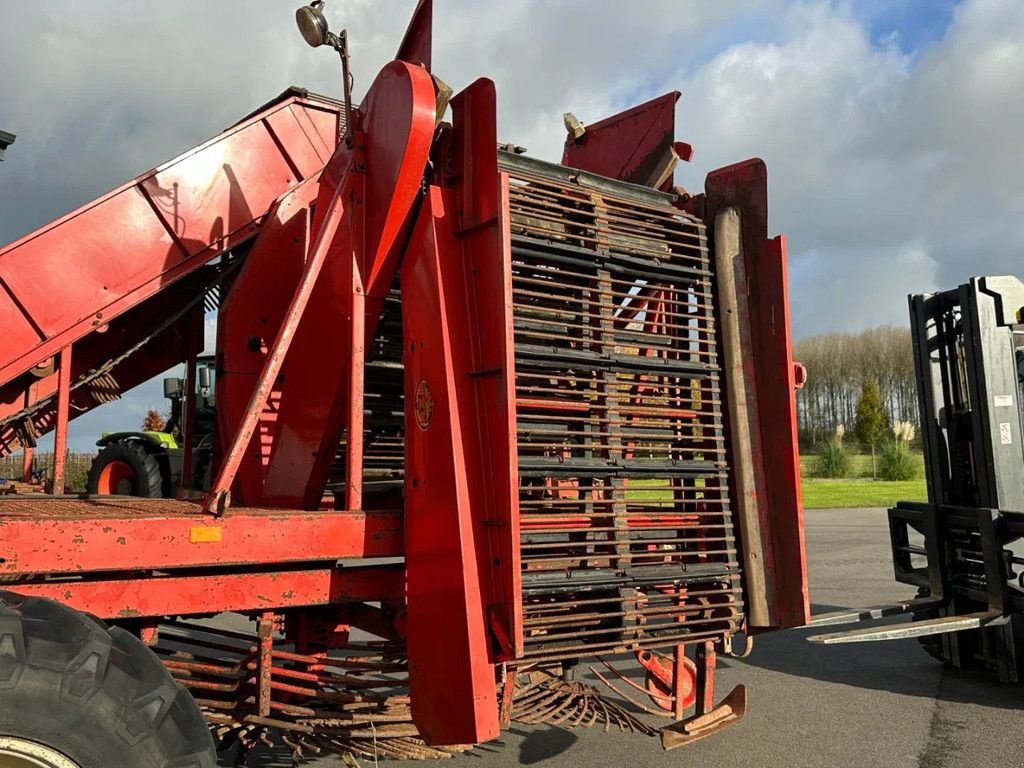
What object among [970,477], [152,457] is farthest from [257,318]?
[152,457]

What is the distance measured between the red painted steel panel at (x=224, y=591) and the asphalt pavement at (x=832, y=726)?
165 cm

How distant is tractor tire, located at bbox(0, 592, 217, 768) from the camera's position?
2164mm

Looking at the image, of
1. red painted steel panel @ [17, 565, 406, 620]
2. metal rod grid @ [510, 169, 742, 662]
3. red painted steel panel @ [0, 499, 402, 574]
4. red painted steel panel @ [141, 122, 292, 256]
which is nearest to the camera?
red painted steel panel @ [0, 499, 402, 574]

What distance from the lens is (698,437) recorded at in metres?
3.64

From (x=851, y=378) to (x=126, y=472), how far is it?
3756 centimetres

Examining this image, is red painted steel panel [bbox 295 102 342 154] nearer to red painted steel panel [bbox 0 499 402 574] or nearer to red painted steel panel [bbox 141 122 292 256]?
red painted steel panel [bbox 141 122 292 256]

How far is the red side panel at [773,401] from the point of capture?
362cm

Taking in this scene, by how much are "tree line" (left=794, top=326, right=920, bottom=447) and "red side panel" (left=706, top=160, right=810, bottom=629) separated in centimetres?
3803

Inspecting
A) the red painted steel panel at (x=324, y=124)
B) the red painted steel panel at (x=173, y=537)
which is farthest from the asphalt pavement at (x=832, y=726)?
the red painted steel panel at (x=324, y=124)

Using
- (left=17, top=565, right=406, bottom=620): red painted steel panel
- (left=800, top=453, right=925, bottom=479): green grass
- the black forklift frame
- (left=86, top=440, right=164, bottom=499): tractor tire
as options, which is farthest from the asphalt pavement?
(left=800, top=453, right=925, bottom=479): green grass

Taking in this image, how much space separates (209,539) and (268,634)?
0.54 meters

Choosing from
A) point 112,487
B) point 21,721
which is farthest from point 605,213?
point 112,487

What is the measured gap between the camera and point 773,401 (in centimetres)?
370

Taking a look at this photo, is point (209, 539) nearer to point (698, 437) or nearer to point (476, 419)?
point (476, 419)
